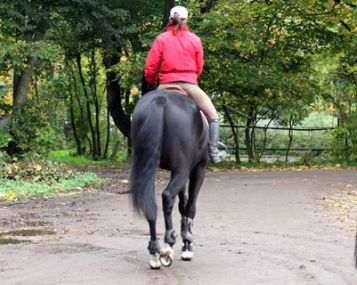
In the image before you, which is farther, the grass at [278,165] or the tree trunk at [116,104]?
the tree trunk at [116,104]

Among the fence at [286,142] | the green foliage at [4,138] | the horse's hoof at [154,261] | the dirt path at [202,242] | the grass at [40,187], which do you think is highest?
the green foliage at [4,138]

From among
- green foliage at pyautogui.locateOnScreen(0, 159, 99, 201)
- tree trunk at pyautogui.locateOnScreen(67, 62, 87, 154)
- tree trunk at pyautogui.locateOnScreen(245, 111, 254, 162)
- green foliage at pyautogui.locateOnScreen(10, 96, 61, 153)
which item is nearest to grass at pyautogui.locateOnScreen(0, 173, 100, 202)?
green foliage at pyautogui.locateOnScreen(0, 159, 99, 201)

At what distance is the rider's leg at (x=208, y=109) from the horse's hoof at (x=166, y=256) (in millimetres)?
1462

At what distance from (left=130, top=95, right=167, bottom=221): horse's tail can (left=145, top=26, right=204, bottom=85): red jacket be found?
654 millimetres

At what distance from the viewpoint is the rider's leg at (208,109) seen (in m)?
7.32

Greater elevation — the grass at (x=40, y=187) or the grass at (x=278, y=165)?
the grass at (x=40, y=187)

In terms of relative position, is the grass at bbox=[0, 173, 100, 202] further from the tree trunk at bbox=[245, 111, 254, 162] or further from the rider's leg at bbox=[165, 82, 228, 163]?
the tree trunk at bbox=[245, 111, 254, 162]

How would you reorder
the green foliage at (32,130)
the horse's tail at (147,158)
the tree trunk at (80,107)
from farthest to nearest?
the tree trunk at (80,107) < the green foliage at (32,130) < the horse's tail at (147,158)

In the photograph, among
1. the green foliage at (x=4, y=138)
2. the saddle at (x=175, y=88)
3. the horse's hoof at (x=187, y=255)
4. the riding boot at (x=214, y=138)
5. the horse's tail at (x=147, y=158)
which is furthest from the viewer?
the green foliage at (x=4, y=138)

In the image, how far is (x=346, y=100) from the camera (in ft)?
86.4

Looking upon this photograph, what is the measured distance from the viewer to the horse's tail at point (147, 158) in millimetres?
6469

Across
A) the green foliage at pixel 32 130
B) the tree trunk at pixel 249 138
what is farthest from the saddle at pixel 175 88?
the tree trunk at pixel 249 138

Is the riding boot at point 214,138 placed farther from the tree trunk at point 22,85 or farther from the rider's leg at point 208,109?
the tree trunk at point 22,85

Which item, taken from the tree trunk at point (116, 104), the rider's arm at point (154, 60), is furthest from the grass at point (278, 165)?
the rider's arm at point (154, 60)
